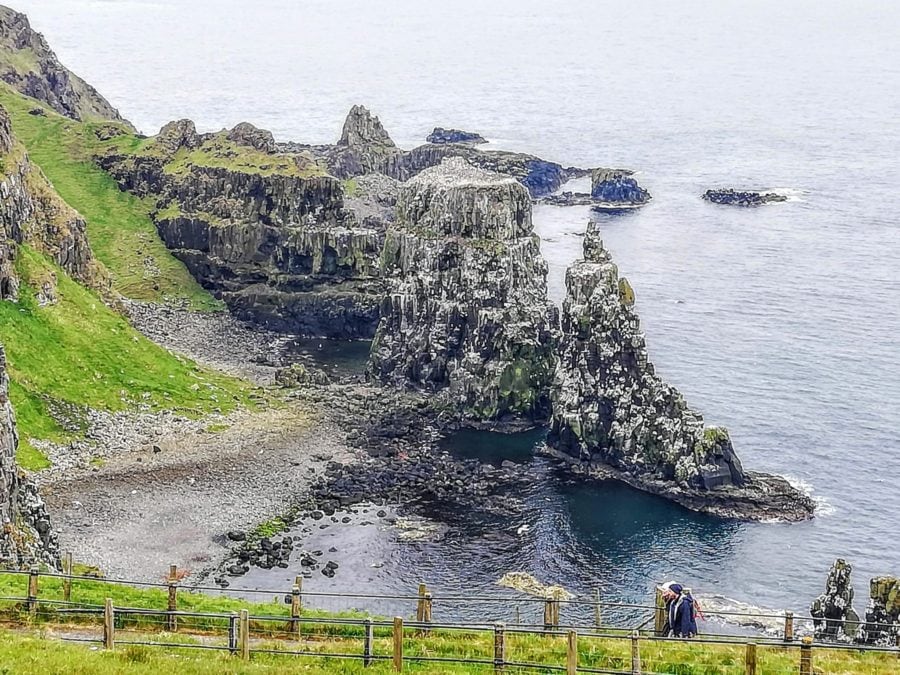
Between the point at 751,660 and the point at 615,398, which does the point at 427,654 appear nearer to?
the point at 751,660

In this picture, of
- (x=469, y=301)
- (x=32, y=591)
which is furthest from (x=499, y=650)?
(x=469, y=301)

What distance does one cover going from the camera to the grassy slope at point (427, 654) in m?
43.6

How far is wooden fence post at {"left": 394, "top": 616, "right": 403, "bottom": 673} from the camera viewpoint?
145 feet

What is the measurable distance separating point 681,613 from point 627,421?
76.0 metres

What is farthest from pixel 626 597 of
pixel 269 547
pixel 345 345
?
pixel 345 345

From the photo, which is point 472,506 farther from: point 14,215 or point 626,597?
point 14,215

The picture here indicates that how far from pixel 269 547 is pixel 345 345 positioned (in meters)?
70.6

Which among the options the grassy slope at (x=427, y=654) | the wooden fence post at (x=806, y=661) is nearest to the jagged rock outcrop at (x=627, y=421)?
the grassy slope at (x=427, y=654)

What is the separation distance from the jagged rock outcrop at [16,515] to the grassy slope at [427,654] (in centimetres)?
1619

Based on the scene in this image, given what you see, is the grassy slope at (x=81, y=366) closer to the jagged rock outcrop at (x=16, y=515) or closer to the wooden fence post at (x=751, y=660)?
the jagged rock outcrop at (x=16, y=515)

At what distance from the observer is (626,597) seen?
102 m

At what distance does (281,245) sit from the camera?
188 metres

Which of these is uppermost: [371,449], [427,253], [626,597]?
[427,253]

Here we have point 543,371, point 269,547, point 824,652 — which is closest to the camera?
point 824,652
